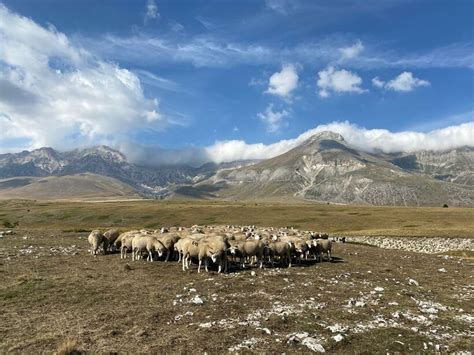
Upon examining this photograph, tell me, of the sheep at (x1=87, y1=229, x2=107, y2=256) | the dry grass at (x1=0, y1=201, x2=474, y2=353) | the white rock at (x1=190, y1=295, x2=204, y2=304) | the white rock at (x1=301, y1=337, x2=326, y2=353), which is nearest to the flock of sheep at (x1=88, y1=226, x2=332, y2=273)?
the sheep at (x1=87, y1=229, x2=107, y2=256)

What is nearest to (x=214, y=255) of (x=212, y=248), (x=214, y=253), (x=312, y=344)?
(x=214, y=253)

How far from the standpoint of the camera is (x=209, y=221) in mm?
108438

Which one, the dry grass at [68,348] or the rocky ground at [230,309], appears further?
the rocky ground at [230,309]

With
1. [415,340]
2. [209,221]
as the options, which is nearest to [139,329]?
[415,340]

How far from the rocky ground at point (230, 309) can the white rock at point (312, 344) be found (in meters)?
0.04

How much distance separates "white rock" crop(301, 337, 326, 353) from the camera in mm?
13180

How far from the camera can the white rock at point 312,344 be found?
13180 millimetres

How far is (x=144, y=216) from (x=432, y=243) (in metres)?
77.4

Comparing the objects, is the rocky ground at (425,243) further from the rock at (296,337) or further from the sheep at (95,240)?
the rock at (296,337)

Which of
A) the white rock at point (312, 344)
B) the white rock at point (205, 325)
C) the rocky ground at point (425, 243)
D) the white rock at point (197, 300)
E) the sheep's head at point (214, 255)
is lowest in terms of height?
the rocky ground at point (425, 243)

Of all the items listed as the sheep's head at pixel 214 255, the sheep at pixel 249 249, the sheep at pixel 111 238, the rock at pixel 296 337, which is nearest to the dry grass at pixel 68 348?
the rock at pixel 296 337

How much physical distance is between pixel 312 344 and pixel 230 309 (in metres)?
4.80

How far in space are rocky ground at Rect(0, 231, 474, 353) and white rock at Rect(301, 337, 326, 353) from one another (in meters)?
0.04

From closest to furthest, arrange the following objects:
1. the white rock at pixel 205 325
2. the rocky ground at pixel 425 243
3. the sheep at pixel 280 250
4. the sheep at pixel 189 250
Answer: the white rock at pixel 205 325 < the sheep at pixel 189 250 < the sheep at pixel 280 250 < the rocky ground at pixel 425 243
